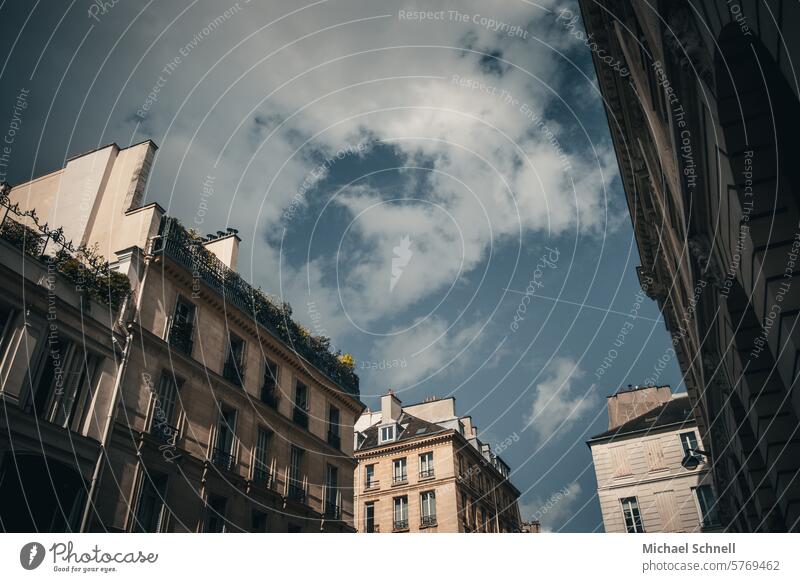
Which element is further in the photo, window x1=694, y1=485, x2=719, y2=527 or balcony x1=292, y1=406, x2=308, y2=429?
window x1=694, y1=485, x2=719, y2=527

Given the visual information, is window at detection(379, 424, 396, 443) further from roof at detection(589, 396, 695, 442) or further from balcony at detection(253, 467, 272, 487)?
balcony at detection(253, 467, 272, 487)

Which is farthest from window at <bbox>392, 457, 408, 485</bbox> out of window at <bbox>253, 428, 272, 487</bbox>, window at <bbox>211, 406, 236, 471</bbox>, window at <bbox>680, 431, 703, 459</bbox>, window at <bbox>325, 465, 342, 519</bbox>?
window at <bbox>211, 406, 236, 471</bbox>

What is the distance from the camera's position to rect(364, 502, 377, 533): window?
43.0 m

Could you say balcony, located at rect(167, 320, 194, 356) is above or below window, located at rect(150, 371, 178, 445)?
above

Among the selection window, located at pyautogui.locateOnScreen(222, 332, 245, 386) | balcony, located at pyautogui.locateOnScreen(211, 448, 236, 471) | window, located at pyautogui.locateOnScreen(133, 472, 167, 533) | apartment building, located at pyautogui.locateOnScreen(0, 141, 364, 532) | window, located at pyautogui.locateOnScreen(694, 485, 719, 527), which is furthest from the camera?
window, located at pyautogui.locateOnScreen(694, 485, 719, 527)

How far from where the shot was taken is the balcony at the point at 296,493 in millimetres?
23828

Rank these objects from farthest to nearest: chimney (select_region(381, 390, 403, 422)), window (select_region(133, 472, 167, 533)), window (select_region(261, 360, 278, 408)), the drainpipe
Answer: chimney (select_region(381, 390, 403, 422)) → window (select_region(261, 360, 278, 408)) → window (select_region(133, 472, 167, 533)) → the drainpipe

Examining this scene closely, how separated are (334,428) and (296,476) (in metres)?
4.31

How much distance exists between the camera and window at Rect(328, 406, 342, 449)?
28188 millimetres

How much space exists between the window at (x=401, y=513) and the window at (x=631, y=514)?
624 inches

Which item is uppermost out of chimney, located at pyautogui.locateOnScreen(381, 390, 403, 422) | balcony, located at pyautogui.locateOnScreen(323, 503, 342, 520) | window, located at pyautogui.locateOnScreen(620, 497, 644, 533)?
chimney, located at pyautogui.locateOnScreen(381, 390, 403, 422)

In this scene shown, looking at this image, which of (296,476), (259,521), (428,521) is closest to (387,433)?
(428,521)

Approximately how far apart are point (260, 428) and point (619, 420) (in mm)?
26806
